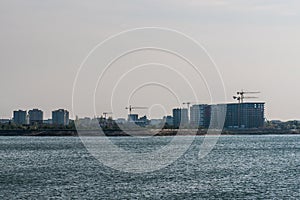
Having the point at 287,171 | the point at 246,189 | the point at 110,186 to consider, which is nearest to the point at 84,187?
the point at 110,186

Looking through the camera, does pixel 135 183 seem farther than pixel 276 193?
Yes

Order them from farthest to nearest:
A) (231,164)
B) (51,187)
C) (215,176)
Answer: (231,164)
(215,176)
(51,187)

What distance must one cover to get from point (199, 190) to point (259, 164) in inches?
1522

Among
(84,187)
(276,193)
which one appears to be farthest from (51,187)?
(276,193)

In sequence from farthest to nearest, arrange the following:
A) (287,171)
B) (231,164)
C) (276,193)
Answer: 1. (231,164)
2. (287,171)
3. (276,193)

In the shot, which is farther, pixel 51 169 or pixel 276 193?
pixel 51 169

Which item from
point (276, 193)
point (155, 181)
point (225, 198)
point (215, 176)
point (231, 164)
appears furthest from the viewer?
point (231, 164)

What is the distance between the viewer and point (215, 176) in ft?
264

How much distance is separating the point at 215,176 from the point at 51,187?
64.1 feet

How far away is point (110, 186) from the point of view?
69.2m

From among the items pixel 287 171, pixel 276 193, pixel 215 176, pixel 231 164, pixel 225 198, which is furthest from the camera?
pixel 231 164

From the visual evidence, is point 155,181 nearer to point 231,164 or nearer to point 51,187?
point 51,187

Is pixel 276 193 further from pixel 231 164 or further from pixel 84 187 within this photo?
pixel 231 164

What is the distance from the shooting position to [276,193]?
6438 centimetres
